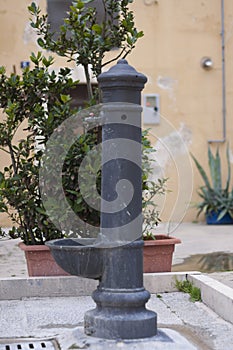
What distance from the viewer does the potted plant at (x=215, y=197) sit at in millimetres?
8938

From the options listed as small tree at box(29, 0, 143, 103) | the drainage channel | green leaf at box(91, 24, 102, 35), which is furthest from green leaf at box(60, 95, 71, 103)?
the drainage channel

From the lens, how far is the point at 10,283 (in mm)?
4066

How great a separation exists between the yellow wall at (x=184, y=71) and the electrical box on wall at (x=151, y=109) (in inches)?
2.9

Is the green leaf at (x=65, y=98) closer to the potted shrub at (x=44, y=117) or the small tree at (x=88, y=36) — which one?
the potted shrub at (x=44, y=117)

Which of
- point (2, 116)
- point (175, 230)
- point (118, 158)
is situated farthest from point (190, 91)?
point (118, 158)

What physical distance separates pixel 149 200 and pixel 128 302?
5.71 ft

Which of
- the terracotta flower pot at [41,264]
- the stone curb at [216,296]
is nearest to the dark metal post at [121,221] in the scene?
the stone curb at [216,296]

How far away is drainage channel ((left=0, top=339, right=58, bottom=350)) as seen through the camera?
304cm

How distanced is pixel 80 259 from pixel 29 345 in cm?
48

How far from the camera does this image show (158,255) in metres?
4.33

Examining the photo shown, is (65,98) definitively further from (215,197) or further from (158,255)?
(215,197)

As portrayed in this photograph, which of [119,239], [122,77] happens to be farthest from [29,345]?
[122,77]

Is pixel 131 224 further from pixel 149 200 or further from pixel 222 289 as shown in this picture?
pixel 149 200

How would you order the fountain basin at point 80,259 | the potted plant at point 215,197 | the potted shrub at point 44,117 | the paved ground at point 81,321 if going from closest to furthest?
the fountain basin at point 80,259 < the paved ground at point 81,321 < the potted shrub at point 44,117 < the potted plant at point 215,197
